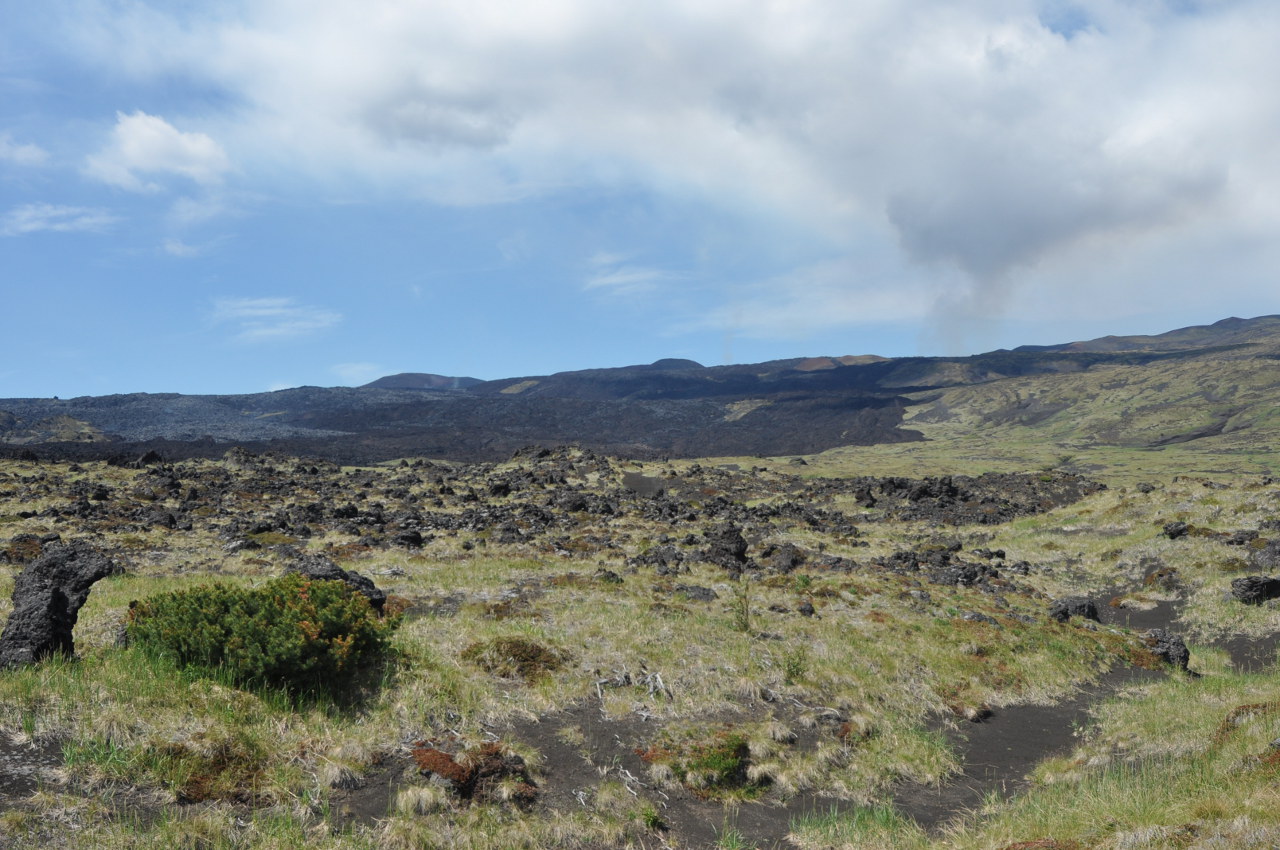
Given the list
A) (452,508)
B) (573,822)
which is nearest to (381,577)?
(573,822)

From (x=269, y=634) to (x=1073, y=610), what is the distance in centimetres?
2658

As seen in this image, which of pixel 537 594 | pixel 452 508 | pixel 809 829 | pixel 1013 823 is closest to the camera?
pixel 1013 823

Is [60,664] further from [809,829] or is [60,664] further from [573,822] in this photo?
[809,829]

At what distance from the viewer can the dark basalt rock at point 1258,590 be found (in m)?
25.2

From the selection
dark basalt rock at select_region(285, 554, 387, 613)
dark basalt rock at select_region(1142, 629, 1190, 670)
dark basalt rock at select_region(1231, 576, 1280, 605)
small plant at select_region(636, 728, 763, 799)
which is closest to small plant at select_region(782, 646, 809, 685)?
small plant at select_region(636, 728, 763, 799)

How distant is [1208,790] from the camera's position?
7.51 m

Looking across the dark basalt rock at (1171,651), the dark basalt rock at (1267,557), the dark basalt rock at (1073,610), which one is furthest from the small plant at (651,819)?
the dark basalt rock at (1267,557)

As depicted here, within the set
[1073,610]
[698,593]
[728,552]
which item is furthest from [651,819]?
[728,552]

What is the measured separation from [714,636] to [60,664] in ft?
41.5

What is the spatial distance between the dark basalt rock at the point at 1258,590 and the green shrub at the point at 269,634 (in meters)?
30.1

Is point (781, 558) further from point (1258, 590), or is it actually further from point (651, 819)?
point (651, 819)

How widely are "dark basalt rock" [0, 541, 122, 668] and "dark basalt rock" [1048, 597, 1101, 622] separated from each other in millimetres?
27160

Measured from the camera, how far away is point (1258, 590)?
82.9 feet

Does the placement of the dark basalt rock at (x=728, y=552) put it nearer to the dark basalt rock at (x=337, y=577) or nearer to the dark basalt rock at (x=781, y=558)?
the dark basalt rock at (x=781, y=558)
